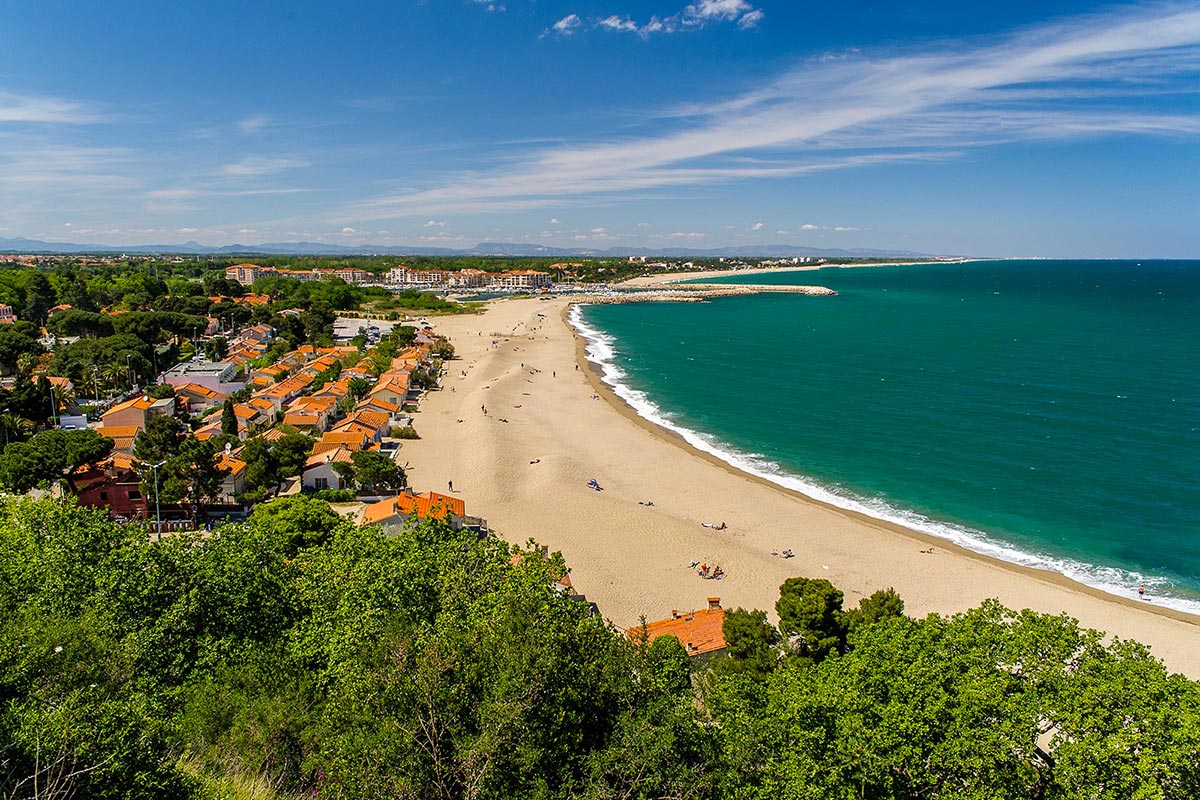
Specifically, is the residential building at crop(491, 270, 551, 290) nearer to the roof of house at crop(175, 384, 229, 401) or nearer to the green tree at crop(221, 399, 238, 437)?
the roof of house at crop(175, 384, 229, 401)

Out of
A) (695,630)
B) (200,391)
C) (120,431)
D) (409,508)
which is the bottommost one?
(695,630)

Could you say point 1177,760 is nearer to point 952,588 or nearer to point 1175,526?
point 952,588

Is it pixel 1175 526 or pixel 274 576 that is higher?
pixel 274 576

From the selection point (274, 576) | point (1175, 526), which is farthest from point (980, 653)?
point (1175, 526)

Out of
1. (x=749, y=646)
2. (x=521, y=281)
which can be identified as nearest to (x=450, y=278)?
(x=521, y=281)

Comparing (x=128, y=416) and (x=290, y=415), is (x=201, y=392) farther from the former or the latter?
(x=290, y=415)

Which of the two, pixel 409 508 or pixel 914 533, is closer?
pixel 409 508

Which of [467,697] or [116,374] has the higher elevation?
[467,697]
